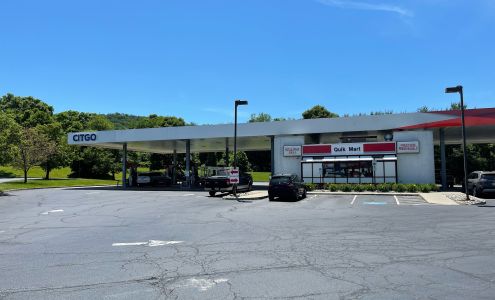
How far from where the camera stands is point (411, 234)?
37.5 feet

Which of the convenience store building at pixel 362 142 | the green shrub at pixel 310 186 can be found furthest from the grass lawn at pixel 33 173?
the green shrub at pixel 310 186

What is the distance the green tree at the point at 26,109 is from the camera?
83875mm

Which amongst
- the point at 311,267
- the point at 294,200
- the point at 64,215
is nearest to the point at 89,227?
the point at 64,215

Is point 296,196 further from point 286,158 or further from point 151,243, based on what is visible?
point 151,243

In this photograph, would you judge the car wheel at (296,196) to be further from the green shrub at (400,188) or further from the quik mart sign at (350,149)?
the quik mart sign at (350,149)

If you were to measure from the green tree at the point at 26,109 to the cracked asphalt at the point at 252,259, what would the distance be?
251 feet

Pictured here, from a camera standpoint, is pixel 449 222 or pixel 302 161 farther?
pixel 302 161

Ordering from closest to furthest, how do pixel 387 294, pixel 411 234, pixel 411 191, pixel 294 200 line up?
1. pixel 387 294
2. pixel 411 234
3. pixel 294 200
4. pixel 411 191

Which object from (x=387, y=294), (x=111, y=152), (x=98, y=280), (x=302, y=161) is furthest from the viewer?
(x=111, y=152)

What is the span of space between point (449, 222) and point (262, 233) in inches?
253

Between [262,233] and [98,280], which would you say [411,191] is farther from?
[98,280]

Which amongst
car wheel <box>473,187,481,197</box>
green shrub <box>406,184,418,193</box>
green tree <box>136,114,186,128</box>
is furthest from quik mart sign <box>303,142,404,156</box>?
green tree <box>136,114,186,128</box>

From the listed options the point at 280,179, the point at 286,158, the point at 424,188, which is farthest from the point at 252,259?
the point at 286,158

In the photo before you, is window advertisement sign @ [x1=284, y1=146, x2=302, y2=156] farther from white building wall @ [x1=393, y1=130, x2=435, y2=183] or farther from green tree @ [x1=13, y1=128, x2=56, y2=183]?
green tree @ [x1=13, y1=128, x2=56, y2=183]
